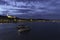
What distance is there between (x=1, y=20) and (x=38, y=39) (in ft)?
470

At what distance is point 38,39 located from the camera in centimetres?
5088

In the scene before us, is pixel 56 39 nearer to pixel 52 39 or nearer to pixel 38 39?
pixel 52 39

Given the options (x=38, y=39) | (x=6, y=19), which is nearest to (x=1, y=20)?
(x=6, y=19)

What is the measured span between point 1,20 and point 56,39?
144647 mm

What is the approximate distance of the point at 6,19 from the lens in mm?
195625

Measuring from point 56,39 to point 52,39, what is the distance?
4.48ft

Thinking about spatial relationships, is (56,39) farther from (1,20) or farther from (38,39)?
(1,20)

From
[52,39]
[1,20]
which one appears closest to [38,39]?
[52,39]

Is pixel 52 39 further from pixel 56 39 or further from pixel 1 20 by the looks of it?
pixel 1 20

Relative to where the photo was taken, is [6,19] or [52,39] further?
[6,19]

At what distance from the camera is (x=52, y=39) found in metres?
51.0

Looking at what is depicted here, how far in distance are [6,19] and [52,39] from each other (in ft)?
491

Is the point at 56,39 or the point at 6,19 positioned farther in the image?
the point at 6,19

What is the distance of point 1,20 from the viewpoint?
619 feet
